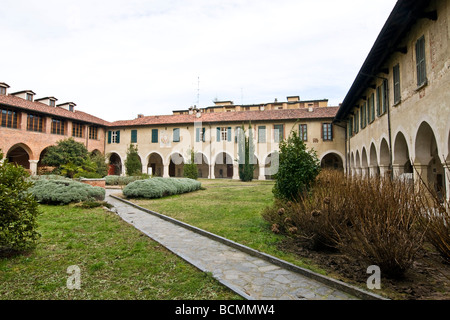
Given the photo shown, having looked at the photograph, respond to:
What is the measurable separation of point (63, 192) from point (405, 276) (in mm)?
11742

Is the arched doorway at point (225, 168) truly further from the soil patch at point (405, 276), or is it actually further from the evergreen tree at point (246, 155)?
the soil patch at point (405, 276)

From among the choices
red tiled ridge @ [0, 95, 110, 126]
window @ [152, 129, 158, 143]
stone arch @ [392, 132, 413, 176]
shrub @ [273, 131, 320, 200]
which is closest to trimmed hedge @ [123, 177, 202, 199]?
shrub @ [273, 131, 320, 200]

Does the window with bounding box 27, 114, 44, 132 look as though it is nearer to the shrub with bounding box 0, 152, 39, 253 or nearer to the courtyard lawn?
the courtyard lawn

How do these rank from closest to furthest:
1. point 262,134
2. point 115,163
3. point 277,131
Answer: point 277,131 → point 262,134 → point 115,163

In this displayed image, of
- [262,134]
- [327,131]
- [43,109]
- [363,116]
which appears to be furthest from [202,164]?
[363,116]

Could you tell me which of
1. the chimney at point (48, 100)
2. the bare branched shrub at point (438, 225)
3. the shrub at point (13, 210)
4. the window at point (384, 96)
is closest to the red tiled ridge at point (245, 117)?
the chimney at point (48, 100)

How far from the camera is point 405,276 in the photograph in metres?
3.86

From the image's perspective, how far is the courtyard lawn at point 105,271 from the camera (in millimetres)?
3521

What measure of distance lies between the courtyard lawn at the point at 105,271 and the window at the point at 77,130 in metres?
28.1

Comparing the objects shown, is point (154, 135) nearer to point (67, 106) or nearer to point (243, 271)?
point (67, 106)

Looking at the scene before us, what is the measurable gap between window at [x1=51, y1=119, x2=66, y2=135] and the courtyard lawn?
2653 centimetres

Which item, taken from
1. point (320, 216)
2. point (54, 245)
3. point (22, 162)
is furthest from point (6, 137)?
point (320, 216)

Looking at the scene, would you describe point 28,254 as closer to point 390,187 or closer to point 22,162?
point 390,187

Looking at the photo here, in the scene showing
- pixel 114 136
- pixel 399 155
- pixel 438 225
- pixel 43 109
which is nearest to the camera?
pixel 438 225
